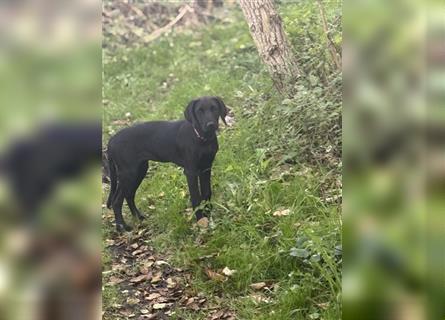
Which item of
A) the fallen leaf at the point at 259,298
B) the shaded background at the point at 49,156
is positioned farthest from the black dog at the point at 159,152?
the shaded background at the point at 49,156

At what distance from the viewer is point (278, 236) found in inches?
106

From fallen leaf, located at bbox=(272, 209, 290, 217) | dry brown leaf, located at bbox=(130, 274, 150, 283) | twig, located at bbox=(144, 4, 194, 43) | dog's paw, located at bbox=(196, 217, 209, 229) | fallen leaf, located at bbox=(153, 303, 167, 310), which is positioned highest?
twig, located at bbox=(144, 4, 194, 43)

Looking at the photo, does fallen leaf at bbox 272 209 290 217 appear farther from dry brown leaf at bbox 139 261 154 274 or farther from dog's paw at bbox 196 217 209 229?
dry brown leaf at bbox 139 261 154 274

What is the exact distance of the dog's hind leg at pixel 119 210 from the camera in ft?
11.8

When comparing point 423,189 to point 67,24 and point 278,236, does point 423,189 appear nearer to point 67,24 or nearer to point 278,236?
point 67,24

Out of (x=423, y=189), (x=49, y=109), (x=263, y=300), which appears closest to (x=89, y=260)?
(x=49, y=109)

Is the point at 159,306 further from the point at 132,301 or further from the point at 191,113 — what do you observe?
the point at 191,113

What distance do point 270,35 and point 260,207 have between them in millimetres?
1862

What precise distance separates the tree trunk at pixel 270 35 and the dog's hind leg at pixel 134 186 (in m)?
1.18

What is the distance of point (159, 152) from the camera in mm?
3771

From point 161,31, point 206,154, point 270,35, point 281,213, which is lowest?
point 281,213

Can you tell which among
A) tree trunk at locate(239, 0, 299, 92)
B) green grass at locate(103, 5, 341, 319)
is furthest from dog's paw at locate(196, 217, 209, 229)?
tree trunk at locate(239, 0, 299, 92)

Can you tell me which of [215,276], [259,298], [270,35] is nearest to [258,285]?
[259,298]

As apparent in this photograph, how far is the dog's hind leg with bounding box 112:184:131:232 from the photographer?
142 inches
